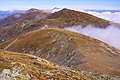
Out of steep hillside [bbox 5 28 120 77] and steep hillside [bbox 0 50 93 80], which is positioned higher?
steep hillside [bbox 0 50 93 80]

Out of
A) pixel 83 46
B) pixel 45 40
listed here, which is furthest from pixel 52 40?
pixel 83 46

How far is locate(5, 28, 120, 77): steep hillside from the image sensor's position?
89.3m

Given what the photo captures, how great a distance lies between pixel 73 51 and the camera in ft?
403

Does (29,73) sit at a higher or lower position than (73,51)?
higher

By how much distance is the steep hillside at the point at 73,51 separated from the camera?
8931 centimetres

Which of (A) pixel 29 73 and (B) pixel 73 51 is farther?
(B) pixel 73 51

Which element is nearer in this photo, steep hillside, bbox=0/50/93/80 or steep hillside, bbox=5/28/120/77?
steep hillside, bbox=0/50/93/80

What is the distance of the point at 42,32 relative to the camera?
591 ft

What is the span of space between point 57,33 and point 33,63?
110 meters

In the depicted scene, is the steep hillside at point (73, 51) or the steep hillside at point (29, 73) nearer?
the steep hillside at point (29, 73)

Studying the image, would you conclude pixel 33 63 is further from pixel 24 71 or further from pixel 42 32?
pixel 42 32

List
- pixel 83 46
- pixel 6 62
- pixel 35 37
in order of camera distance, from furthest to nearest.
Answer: pixel 35 37
pixel 83 46
pixel 6 62

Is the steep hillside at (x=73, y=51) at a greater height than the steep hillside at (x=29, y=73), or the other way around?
the steep hillside at (x=29, y=73)

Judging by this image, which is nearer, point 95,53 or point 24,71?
point 24,71
